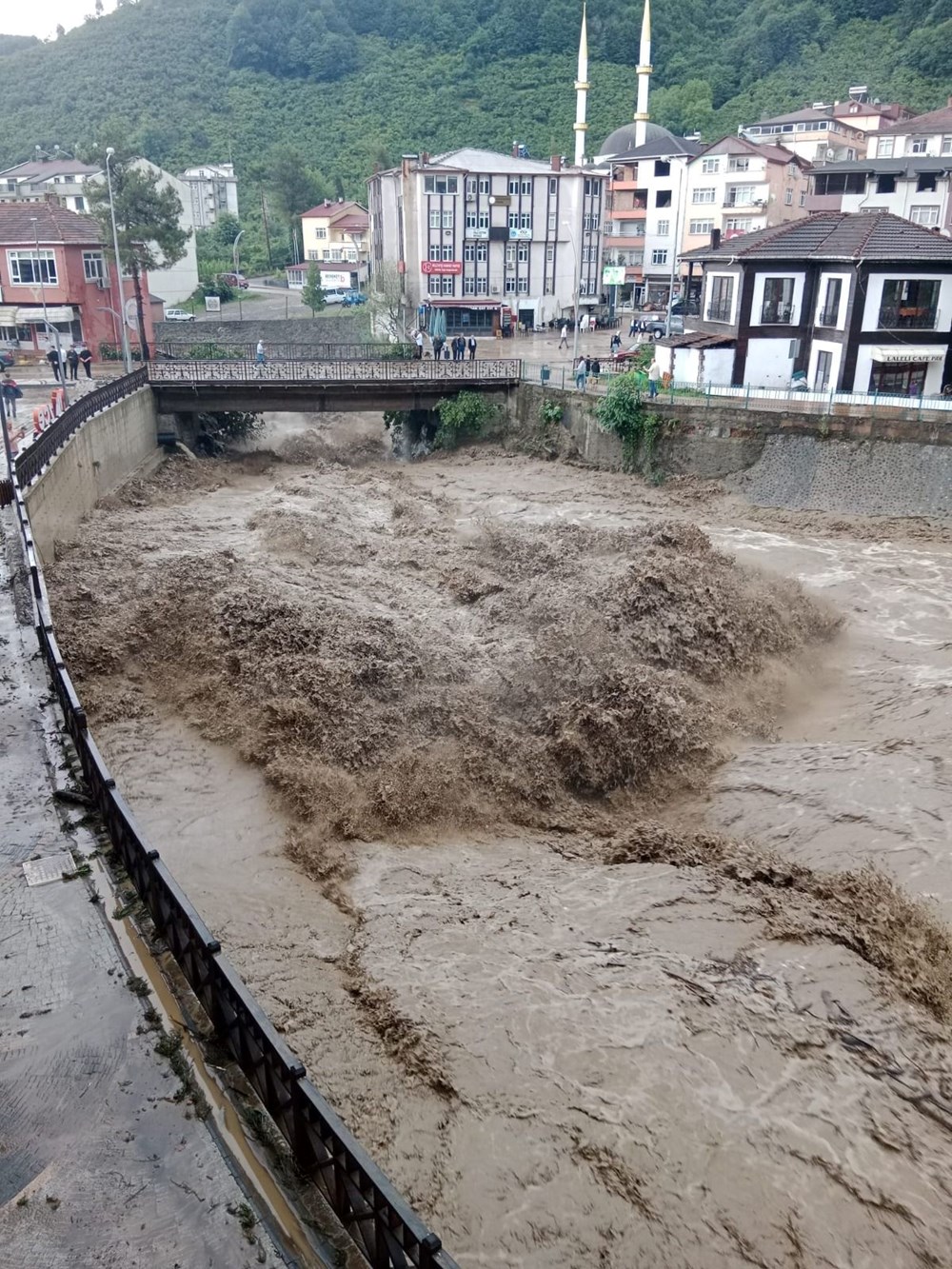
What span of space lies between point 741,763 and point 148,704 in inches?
403

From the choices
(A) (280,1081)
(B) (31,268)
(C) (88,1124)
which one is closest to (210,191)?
(B) (31,268)

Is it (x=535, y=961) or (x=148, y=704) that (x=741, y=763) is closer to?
(x=535, y=961)

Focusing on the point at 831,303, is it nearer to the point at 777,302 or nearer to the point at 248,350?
the point at 777,302

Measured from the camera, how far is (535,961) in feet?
35.7

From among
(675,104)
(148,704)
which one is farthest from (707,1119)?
(675,104)

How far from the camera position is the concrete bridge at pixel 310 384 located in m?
39.2

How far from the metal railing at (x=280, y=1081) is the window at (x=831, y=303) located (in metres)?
34.3

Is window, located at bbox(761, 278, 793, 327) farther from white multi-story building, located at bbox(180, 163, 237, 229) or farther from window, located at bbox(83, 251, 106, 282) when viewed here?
white multi-story building, located at bbox(180, 163, 237, 229)

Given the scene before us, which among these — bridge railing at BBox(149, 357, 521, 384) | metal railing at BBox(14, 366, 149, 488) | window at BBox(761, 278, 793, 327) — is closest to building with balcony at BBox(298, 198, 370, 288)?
bridge railing at BBox(149, 357, 521, 384)

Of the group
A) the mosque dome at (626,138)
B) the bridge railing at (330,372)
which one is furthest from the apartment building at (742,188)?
the bridge railing at (330,372)

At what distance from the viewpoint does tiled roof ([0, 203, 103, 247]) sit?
5150cm

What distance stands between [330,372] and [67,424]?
1444cm

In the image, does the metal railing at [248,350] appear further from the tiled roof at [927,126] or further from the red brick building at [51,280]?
the tiled roof at [927,126]

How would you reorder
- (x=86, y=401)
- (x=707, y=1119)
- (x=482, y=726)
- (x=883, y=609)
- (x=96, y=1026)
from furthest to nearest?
(x=86, y=401) → (x=883, y=609) → (x=482, y=726) → (x=707, y=1119) → (x=96, y=1026)
